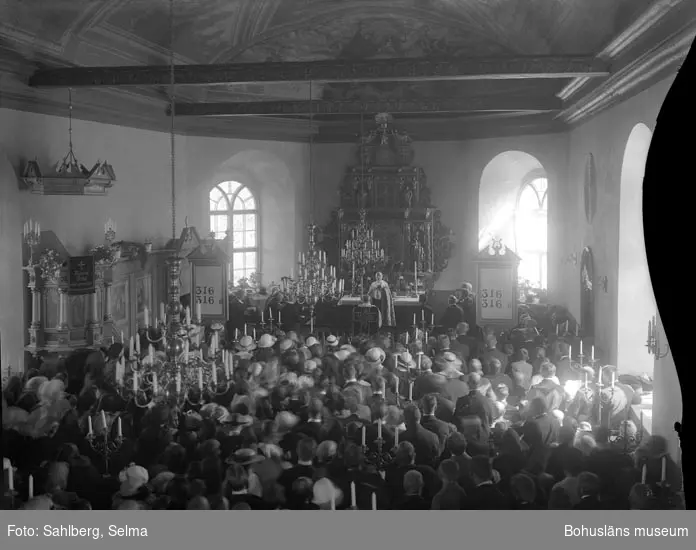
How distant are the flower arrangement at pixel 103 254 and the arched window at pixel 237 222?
18.6ft

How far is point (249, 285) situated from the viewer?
19.6 m

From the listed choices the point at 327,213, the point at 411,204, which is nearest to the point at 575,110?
the point at 411,204

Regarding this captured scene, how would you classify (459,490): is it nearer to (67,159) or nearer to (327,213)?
(67,159)

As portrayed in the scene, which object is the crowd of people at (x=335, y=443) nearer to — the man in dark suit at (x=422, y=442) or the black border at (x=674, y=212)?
the man in dark suit at (x=422, y=442)

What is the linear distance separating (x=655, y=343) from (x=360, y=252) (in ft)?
30.5

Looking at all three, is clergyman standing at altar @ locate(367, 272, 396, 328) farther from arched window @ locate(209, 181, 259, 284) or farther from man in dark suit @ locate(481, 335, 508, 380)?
arched window @ locate(209, 181, 259, 284)

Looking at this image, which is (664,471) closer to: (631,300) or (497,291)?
(497,291)

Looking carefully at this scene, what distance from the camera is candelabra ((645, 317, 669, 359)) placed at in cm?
904

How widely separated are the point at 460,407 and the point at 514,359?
3.16 metres

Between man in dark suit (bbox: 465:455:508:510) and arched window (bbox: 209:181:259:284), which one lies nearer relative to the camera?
man in dark suit (bbox: 465:455:508:510)

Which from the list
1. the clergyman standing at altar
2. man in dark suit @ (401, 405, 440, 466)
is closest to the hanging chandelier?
the clergyman standing at altar

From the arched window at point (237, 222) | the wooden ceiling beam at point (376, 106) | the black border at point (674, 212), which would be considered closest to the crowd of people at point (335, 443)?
the black border at point (674, 212)

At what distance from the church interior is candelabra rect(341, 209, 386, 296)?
0.28 ft

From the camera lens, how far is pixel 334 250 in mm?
19672
